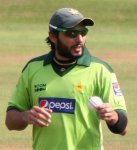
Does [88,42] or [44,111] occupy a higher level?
[44,111]

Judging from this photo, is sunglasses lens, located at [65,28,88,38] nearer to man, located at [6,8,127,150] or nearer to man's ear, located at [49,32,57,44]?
man, located at [6,8,127,150]

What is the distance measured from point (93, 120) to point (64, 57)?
49 centimetres

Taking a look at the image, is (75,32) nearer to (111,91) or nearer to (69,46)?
(69,46)

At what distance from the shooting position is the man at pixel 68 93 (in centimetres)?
516

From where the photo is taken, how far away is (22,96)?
17.7 ft

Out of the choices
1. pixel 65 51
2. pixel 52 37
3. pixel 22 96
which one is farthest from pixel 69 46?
pixel 22 96

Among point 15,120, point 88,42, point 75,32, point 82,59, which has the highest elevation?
point 75,32

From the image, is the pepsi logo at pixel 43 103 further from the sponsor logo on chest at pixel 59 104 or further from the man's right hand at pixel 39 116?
the man's right hand at pixel 39 116

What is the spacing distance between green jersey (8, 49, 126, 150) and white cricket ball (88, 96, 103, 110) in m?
0.15

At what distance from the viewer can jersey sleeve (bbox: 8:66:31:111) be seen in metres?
5.38

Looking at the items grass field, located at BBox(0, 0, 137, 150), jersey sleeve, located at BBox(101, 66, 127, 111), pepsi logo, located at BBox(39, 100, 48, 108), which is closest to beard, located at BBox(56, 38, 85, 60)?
jersey sleeve, located at BBox(101, 66, 127, 111)

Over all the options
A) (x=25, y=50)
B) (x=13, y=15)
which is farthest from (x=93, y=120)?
(x=13, y=15)

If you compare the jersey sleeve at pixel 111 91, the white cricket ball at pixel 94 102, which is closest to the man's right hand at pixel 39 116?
the white cricket ball at pixel 94 102

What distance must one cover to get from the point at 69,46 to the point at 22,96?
484mm
